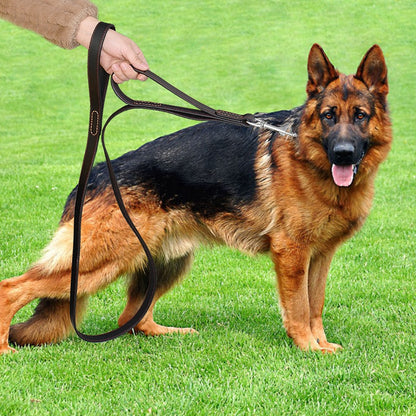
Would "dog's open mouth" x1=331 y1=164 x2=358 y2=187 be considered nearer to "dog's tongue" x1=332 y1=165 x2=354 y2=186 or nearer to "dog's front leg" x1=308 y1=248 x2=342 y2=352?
"dog's tongue" x1=332 y1=165 x2=354 y2=186

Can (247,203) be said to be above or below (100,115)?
below

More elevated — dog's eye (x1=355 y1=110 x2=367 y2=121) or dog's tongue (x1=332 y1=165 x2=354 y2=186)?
dog's eye (x1=355 y1=110 x2=367 y2=121)

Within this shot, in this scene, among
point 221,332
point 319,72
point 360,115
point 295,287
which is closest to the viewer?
point 360,115

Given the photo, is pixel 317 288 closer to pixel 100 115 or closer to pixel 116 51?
pixel 100 115

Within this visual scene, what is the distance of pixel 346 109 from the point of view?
4.13m

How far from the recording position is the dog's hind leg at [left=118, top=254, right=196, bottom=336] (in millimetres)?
4977

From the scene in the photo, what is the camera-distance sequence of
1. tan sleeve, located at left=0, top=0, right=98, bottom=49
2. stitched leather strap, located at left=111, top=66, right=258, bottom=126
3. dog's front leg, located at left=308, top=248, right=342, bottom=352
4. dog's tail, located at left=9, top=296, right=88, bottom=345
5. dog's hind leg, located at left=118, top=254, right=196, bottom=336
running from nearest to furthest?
tan sleeve, located at left=0, top=0, right=98, bottom=49 → stitched leather strap, located at left=111, top=66, right=258, bottom=126 → dog's tail, located at left=9, top=296, right=88, bottom=345 → dog's front leg, located at left=308, top=248, right=342, bottom=352 → dog's hind leg, located at left=118, top=254, right=196, bottom=336

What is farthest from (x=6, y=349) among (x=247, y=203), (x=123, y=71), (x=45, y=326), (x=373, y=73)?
(x=373, y=73)

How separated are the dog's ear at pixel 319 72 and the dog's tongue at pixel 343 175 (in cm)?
55

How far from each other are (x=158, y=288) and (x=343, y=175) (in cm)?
182

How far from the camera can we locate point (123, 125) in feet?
57.2

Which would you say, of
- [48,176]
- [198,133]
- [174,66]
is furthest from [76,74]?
[198,133]

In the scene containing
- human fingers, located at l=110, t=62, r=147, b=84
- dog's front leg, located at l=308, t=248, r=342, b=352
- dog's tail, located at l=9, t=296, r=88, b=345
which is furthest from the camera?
dog's front leg, located at l=308, t=248, r=342, b=352

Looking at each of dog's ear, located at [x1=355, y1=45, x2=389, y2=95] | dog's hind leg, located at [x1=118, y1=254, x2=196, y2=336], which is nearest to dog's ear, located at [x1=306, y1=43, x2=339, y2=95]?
dog's ear, located at [x1=355, y1=45, x2=389, y2=95]
